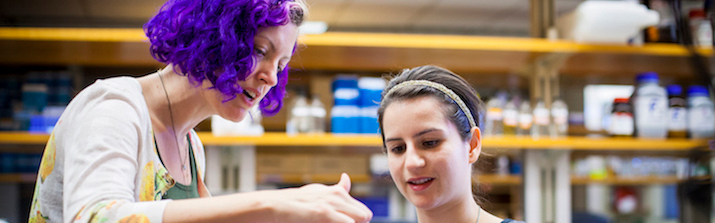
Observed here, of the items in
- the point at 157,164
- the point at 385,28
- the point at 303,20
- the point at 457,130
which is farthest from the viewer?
the point at 385,28

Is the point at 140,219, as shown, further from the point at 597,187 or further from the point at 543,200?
the point at 597,187

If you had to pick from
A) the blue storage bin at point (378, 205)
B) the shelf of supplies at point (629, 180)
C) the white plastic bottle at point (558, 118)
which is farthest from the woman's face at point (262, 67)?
the shelf of supplies at point (629, 180)

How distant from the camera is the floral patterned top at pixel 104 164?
0.69 metres

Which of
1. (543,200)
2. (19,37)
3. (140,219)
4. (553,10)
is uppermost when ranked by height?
(553,10)

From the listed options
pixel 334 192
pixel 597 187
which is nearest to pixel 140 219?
pixel 334 192

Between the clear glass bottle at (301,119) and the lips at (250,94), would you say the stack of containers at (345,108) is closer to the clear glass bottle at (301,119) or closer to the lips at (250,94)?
the clear glass bottle at (301,119)

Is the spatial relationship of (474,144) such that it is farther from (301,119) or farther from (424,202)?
(301,119)

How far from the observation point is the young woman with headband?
3.78 ft

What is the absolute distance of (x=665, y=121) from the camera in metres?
2.66

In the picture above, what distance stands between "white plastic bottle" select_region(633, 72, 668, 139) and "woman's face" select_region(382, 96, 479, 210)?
1.87 meters

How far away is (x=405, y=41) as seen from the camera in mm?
2412

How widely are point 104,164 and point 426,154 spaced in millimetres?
643

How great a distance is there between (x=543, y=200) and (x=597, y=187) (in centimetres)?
175

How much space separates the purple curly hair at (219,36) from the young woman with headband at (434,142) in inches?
14.8
